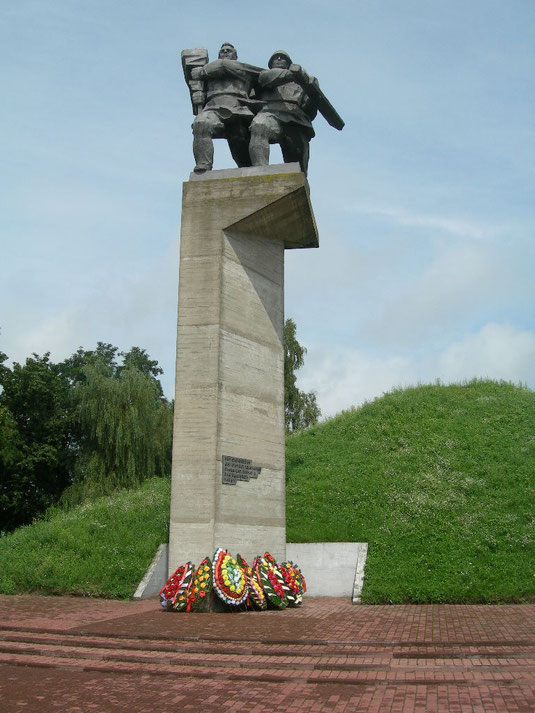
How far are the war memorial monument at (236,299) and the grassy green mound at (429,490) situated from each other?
210 centimetres

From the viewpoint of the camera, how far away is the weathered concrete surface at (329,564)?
11.8 metres

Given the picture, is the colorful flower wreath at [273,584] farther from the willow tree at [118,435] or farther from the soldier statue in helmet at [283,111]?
the willow tree at [118,435]

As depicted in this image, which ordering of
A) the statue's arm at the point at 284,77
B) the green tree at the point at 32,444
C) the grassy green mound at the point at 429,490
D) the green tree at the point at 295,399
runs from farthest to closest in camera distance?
the green tree at the point at 295,399 < the green tree at the point at 32,444 < the statue's arm at the point at 284,77 < the grassy green mound at the point at 429,490

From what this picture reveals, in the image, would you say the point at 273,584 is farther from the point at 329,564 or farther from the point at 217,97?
the point at 217,97

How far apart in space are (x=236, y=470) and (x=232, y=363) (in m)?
1.74

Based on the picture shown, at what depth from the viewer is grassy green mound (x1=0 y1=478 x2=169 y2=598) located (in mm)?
11531

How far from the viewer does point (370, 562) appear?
11.6m

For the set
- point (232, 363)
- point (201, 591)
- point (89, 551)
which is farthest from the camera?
point (89, 551)

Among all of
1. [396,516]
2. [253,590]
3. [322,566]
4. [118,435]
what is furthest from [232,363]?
[118,435]

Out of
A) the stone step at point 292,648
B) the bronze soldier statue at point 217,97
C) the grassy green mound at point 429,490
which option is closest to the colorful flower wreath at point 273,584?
the grassy green mound at point 429,490

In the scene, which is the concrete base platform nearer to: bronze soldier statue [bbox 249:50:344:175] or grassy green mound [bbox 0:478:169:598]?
grassy green mound [bbox 0:478:169:598]

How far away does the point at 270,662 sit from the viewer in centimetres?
636

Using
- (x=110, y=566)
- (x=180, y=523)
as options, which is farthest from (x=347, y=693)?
(x=110, y=566)

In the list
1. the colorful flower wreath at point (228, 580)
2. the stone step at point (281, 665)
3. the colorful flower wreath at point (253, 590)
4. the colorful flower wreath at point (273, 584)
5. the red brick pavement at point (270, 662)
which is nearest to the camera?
the red brick pavement at point (270, 662)
